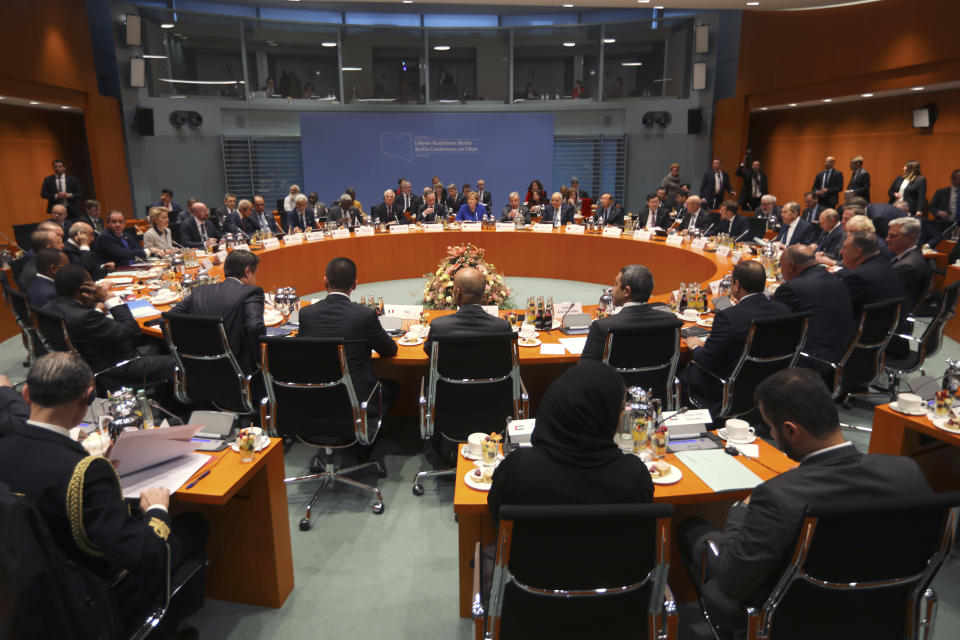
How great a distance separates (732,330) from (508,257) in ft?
19.5

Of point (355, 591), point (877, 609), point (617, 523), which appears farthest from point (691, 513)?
point (355, 591)

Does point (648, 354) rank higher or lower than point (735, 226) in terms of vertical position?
lower

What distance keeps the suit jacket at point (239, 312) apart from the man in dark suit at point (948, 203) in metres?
9.28

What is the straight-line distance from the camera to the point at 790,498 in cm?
168

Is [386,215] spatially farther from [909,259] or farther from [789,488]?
[789,488]

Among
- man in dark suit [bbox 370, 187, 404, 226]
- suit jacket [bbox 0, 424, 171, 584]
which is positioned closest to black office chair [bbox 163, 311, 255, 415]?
suit jacket [bbox 0, 424, 171, 584]

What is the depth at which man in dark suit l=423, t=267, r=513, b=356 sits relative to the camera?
133 inches

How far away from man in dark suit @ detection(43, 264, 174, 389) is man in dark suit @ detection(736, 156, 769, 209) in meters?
12.1

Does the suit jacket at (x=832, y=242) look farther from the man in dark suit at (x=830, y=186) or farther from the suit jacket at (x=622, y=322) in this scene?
the man in dark suit at (x=830, y=186)

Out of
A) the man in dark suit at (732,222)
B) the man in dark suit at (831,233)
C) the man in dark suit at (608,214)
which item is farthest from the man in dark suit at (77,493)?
the man in dark suit at (608,214)

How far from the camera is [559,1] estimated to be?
1101cm

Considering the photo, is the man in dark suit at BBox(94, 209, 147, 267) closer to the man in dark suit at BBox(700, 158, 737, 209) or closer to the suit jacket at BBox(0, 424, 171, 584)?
the suit jacket at BBox(0, 424, 171, 584)

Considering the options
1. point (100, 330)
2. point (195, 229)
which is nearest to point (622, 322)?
point (100, 330)

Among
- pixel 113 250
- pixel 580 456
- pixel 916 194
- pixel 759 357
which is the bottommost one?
pixel 759 357
